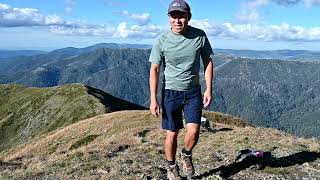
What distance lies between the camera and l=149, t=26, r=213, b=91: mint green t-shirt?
13.6 meters

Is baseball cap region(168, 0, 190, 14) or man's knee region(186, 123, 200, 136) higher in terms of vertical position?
→ baseball cap region(168, 0, 190, 14)

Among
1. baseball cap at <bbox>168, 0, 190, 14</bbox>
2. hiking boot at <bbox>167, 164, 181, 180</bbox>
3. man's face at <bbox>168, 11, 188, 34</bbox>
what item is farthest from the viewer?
hiking boot at <bbox>167, 164, 181, 180</bbox>

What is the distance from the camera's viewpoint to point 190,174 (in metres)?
15.4

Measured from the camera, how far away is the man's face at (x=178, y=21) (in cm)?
1330

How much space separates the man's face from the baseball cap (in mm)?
154

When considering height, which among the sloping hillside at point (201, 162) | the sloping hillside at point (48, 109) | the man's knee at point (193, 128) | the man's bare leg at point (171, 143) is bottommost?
the sloping hillside at point (48, 109)

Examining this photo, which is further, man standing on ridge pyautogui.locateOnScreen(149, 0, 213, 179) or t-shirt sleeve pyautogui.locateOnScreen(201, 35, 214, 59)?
t-shirt sleeve pyautogui.locateOnScreen(201, 35, 214, 59)

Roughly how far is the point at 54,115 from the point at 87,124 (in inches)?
2579

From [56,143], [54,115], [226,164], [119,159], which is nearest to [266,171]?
[226,164]

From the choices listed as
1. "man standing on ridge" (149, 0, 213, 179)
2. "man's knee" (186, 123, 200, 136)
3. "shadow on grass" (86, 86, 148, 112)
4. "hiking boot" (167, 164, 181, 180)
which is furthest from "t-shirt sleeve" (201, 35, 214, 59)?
"shadow on grass" (86, 86, 148, 112)

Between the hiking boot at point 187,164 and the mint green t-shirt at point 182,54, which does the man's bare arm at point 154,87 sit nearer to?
the mint green t-shirt at point 182,54

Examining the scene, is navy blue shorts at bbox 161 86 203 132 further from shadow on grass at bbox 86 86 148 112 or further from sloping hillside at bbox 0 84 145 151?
shadow on grass at bbox 86 86 148 112

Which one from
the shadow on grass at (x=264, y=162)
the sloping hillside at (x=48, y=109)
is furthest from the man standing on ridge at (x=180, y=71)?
the sloping hillside at (x=48, y=109)

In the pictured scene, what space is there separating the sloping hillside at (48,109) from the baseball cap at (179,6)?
9561cm
